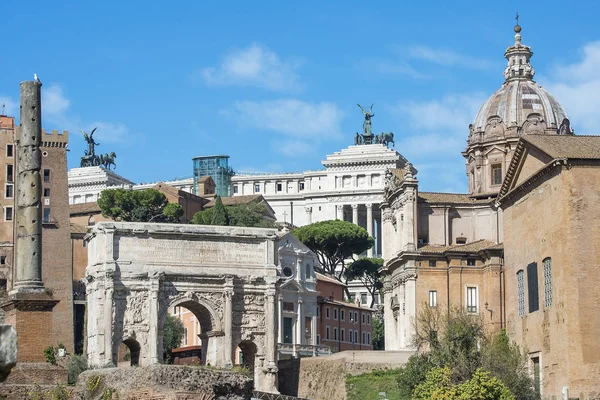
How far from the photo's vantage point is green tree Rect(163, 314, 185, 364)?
69.2m

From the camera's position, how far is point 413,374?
155 feet

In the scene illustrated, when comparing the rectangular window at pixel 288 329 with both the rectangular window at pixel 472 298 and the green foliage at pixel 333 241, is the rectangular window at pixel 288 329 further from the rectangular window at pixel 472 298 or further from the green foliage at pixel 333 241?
the green foliage at pixel 333 241

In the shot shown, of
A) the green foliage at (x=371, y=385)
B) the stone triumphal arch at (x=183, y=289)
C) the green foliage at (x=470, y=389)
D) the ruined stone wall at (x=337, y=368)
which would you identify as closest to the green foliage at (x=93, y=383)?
the green foliage at (x=470, y=389)

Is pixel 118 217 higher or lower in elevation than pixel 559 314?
higher

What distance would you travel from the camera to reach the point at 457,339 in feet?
150

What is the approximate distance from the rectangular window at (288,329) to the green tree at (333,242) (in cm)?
2301

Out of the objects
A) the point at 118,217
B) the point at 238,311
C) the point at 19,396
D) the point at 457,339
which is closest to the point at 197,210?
the point at 118,217

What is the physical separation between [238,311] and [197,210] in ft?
184

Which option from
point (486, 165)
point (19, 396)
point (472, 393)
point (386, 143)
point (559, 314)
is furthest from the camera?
point (386, 143)

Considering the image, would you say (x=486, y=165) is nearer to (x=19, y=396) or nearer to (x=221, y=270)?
(x=221, y=270)

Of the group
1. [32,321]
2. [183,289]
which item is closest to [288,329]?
[183,289]

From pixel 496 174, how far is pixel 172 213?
130 feet

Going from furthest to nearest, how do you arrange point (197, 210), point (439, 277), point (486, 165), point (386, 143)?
point (386, 143) → point (197, 210) → point (486, 165) → point (439, 277)

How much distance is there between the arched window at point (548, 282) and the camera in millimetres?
46906
